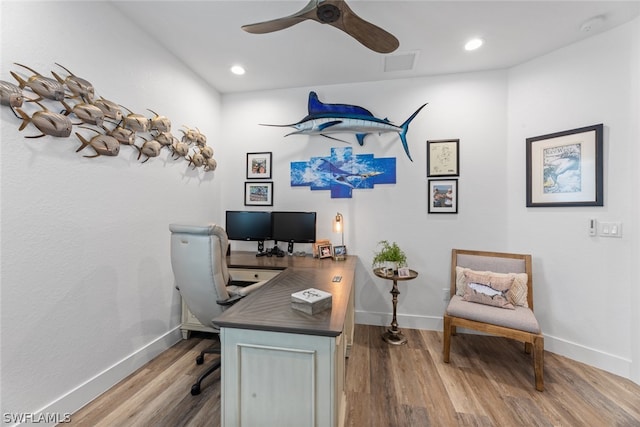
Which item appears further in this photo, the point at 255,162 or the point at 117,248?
the point at 255,162

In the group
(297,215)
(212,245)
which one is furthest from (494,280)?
(212,245)

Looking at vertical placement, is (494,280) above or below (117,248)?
below

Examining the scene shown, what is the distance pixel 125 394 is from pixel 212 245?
1273mm

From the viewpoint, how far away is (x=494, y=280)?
2.26m

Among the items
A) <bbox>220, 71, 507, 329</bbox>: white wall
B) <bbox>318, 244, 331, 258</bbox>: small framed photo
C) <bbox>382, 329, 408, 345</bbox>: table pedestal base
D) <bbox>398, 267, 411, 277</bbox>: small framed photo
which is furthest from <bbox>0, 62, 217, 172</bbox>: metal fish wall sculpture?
<bbox>382, 329, 408, 345</bbox>: table pedestal base

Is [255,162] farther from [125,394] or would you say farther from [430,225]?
[125,394]

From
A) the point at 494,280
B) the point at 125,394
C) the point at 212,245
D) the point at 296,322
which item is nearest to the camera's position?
the point at 296,322

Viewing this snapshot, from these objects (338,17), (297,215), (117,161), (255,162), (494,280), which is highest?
(338,17)

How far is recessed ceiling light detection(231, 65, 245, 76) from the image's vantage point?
8.61ft

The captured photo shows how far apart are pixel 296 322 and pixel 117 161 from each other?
1.82 meters

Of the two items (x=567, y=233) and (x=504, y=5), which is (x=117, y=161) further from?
(x=567, y=233)

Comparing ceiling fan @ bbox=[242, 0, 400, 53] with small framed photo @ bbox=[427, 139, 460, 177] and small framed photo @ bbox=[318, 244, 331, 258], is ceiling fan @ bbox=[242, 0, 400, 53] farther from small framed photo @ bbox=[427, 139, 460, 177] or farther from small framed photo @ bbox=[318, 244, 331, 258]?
small framed photo @ bbox=[318, 244, 331, 258]

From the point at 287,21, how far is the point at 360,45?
972 mm

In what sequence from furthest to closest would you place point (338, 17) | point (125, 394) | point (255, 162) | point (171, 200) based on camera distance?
point (255, 162) < point (171, 200) < point (125, 394) < point (338, 17)
